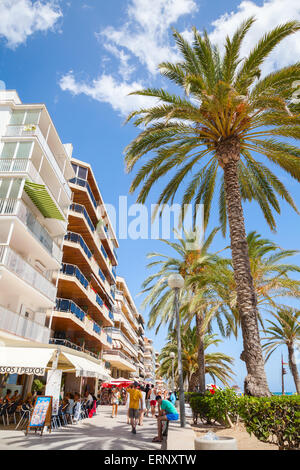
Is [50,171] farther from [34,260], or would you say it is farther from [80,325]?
[80,325]

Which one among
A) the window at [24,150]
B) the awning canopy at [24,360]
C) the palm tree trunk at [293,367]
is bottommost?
the awning canopy at [24,360]

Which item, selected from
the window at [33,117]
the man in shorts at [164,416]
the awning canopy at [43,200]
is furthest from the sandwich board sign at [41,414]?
the window at [33,117]

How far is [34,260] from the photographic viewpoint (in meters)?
20.6

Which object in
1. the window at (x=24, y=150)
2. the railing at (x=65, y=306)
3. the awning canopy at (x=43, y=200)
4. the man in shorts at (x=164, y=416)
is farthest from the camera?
the railing at (x=65, y=306)

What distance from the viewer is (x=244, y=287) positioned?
1032cm

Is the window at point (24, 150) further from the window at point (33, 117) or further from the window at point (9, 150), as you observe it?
the window at point (33, 117)

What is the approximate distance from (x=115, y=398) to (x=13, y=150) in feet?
49.4

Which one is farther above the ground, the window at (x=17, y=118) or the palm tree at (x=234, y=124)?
the window at (x=17, y=118)

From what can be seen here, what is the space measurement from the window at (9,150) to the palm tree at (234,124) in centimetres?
880

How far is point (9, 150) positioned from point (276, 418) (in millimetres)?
17927

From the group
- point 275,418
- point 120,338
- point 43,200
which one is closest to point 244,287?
point 275,418

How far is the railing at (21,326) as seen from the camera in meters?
15.2

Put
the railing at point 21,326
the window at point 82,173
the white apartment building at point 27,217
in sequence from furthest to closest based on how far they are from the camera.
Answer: the window at point 82,173 → the white apartment building at point 27,217 → the railing at point 21,326
